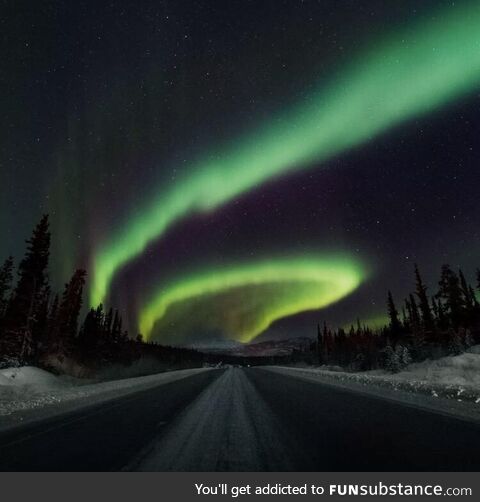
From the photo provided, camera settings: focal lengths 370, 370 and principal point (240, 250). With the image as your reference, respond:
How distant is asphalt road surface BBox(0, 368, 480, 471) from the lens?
15.2 ft

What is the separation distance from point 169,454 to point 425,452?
3.56 m

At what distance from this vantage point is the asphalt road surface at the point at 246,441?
15.2 feet

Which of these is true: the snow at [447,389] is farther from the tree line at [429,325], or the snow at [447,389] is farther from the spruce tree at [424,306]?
the spruce tree at [424,306]

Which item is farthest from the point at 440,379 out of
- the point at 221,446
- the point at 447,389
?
the point at 221,446

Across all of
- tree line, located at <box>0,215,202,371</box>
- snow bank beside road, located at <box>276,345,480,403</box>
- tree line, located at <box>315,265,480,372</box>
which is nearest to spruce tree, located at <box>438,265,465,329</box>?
tree line, located at <box>315,265,480,372</box>

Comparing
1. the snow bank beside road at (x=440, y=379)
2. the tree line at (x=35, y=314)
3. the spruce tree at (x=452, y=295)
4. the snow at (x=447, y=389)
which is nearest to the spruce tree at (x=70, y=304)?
the tree line at (x=35, y=314)

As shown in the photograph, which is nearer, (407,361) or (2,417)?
(2,417)

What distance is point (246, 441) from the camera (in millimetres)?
5820

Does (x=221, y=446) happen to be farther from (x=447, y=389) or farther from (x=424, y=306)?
(x=424, y=306)

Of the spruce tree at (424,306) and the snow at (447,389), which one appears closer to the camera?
the snow at (447,389)

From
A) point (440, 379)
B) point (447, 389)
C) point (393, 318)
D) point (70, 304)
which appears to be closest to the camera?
point (447, 389)
